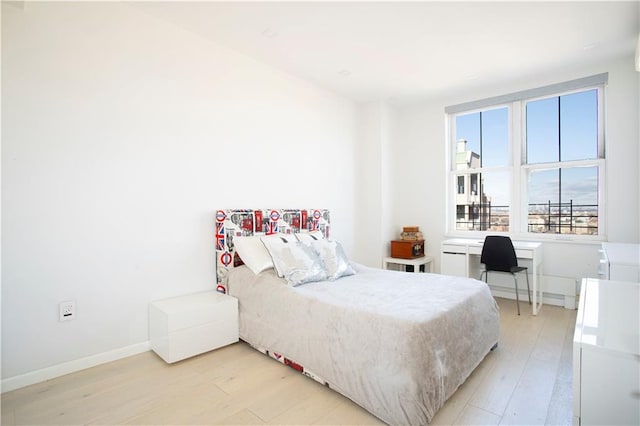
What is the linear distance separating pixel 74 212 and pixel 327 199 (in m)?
2.57

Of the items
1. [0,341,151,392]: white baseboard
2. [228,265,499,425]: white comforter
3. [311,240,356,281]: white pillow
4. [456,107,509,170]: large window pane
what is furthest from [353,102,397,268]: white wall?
[0,341,151,392]: white baseboard

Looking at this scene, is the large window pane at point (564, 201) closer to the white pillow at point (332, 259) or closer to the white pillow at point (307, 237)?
the white pillow at point (332, 259)

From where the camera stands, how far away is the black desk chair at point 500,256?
3.42 meters

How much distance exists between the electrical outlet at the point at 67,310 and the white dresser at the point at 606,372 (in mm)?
2671

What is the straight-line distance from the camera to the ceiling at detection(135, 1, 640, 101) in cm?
240

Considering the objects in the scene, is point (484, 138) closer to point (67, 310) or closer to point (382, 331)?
point (382, 331)

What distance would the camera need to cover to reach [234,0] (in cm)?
230

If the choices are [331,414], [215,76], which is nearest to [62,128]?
[215,76]

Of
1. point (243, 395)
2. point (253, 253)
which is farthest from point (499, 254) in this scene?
point (243, 395)

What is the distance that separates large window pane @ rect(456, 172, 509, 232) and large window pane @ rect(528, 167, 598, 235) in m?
0.28

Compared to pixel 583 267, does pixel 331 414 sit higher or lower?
lower

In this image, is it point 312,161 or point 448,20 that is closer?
point 448,20

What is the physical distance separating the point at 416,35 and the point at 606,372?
2.69 meters

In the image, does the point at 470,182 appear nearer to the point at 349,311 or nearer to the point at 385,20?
the point at 385,20
